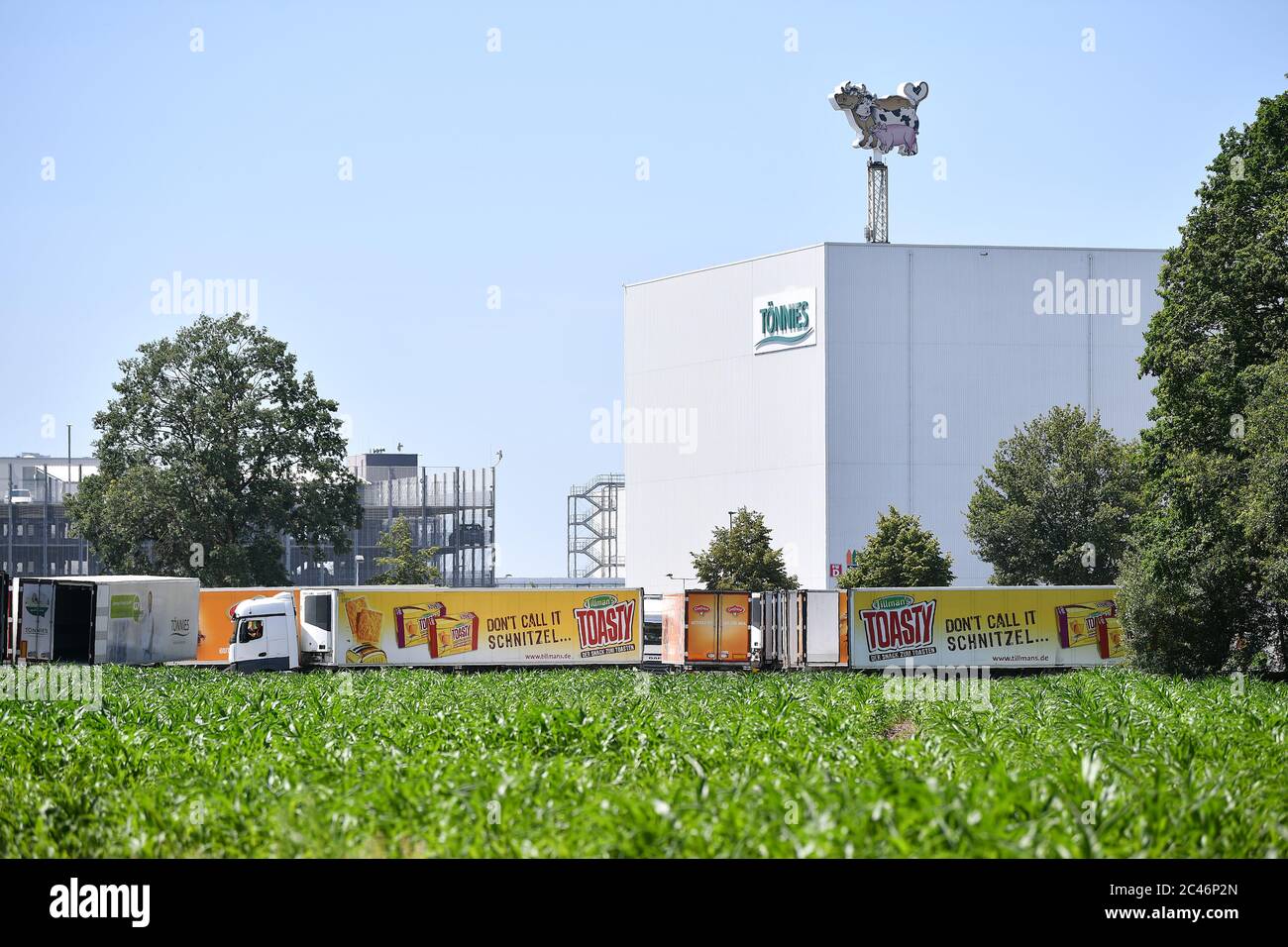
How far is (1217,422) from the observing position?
123 ft

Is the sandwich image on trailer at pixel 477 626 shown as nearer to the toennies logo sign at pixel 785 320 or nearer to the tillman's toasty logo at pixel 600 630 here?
the tillman's toasty logo at pixel 600 630

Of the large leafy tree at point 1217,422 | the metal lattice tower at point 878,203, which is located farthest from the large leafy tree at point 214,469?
the large leafy tree at point 1217,422

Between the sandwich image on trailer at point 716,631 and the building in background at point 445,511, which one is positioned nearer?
the sandwich image on trailer at point 716,631

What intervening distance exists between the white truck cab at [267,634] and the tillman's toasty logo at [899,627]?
17.7m

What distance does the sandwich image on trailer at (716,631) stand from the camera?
46.4m

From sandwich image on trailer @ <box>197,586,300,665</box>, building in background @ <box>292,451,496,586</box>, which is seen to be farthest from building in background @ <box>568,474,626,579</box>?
sandwich image on trailer @ <box>197,586,300,665</box>

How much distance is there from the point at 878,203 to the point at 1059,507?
2731 centimetres

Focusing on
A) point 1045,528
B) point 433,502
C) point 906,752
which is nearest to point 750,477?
point 1045,528

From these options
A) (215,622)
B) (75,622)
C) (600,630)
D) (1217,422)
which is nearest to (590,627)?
(600,630)

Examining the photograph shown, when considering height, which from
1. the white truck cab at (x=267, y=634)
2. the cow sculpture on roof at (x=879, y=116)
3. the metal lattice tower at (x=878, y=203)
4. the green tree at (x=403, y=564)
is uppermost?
the cow sculpture on roof at (x=879, y=116)

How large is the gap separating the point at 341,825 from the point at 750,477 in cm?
8117

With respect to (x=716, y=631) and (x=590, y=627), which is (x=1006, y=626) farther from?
(x=590, y=627)

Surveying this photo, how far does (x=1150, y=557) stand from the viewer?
124 ft
